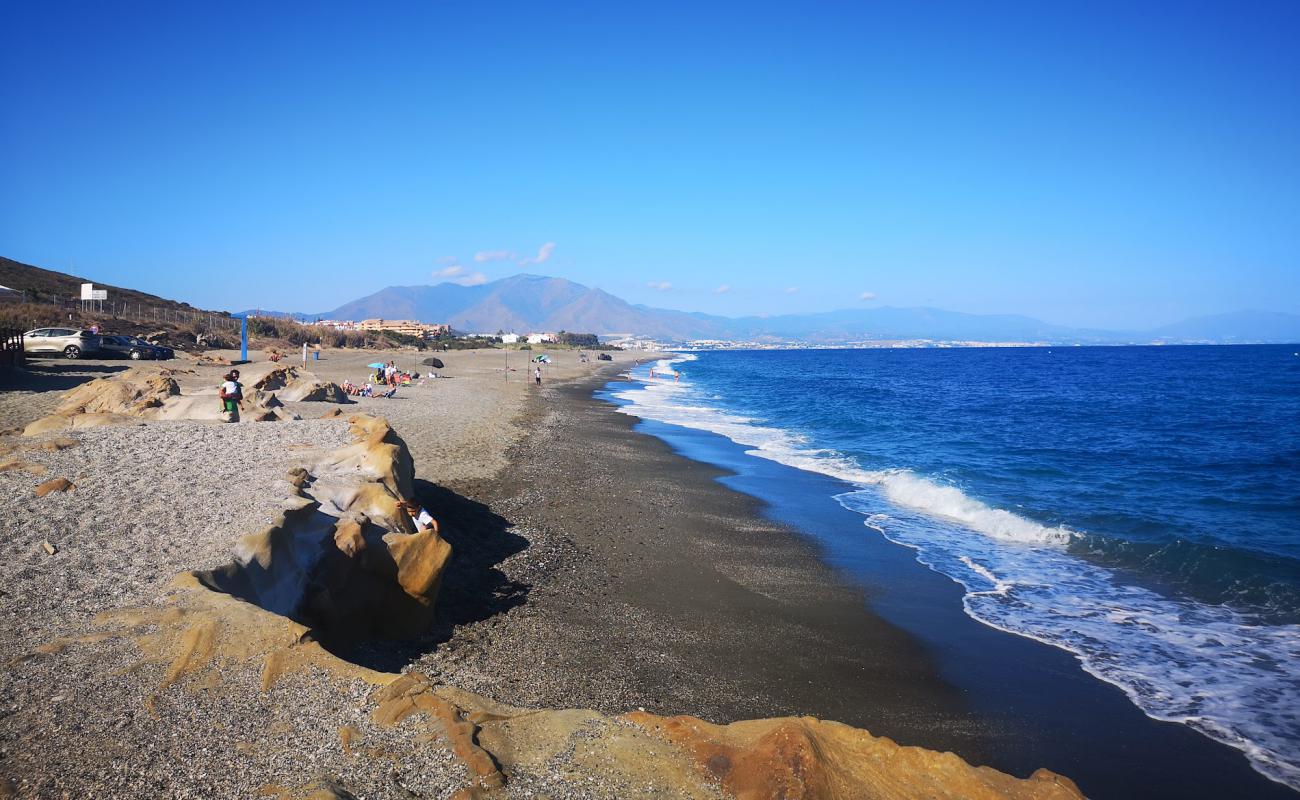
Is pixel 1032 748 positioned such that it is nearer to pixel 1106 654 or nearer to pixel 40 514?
pixel 1106 654

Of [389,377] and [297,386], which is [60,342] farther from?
[297,386]

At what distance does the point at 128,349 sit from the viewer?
3434cm

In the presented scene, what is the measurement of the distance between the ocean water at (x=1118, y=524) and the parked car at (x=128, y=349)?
23.5 m

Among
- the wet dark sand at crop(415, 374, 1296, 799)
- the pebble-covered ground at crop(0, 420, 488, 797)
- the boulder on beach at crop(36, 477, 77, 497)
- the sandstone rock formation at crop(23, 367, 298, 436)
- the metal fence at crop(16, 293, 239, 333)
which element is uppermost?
the metal fence at crop(16, 293, 239, 333)

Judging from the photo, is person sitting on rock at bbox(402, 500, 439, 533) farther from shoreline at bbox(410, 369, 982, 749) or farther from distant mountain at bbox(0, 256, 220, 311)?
distant mountain at bbox(0, 256, 220, 311)

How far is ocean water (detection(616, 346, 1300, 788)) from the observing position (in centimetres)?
853

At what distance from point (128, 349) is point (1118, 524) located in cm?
3975

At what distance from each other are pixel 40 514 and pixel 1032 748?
1090cm

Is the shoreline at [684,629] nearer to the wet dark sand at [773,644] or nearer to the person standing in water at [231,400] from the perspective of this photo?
the wet dark sand at [773,644]

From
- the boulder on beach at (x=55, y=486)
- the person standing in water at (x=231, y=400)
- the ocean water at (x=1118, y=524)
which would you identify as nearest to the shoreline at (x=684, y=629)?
the ocean water at (x=1118, y=524)

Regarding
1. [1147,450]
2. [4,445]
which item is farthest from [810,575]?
[1147,450]

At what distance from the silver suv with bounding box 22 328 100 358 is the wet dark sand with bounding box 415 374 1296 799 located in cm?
2688

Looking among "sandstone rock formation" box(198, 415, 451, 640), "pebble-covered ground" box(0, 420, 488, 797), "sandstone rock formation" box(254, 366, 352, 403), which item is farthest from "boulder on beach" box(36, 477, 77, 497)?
"sandstone rock formation" box(254, 366, 352, 403)

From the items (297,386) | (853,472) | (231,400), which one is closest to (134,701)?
(231,400)
